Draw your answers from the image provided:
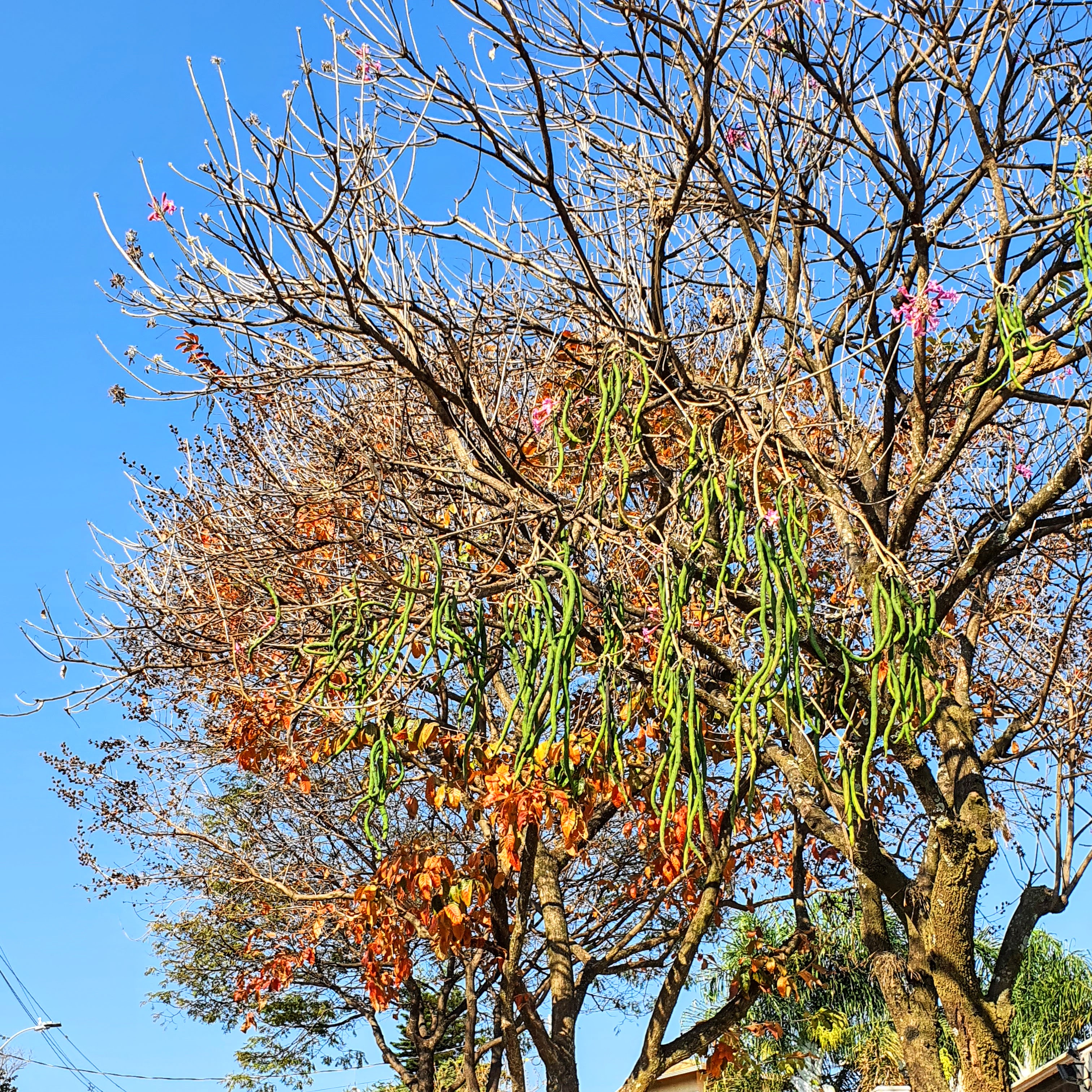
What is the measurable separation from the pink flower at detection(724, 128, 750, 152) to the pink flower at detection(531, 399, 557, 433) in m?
1.69

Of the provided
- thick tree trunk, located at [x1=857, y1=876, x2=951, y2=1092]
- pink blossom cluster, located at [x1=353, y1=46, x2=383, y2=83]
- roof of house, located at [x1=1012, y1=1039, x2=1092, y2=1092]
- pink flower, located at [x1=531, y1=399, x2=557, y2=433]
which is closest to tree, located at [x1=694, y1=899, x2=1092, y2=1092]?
roof of house, located at [x1=1012, y1=1039, x2=1092, y2=1092]

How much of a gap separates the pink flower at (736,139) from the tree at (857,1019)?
23.5 feet

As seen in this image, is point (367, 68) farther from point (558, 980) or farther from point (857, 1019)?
point (857, 1019)

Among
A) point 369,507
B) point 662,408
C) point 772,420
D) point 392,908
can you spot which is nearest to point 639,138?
point 662,408

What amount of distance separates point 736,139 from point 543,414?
6.46 ft

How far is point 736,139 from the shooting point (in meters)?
6.64

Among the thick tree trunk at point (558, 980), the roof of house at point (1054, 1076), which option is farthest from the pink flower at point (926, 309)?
the roof of house at point (1054, 1076)

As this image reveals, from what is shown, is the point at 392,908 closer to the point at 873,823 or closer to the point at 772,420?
the point at 873,823

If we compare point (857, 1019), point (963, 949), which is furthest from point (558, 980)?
point (857, 1019)

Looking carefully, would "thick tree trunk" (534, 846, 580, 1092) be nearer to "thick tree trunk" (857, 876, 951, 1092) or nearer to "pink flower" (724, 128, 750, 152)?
"thick tree trunk" (857, 876, 951, 1092)

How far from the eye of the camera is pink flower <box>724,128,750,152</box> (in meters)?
6.52

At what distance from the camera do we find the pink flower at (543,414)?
616cm

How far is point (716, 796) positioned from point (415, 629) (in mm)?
2529

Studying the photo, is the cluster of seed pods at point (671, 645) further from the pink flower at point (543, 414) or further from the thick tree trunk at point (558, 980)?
the thick tree trunk at point (558, 980)
